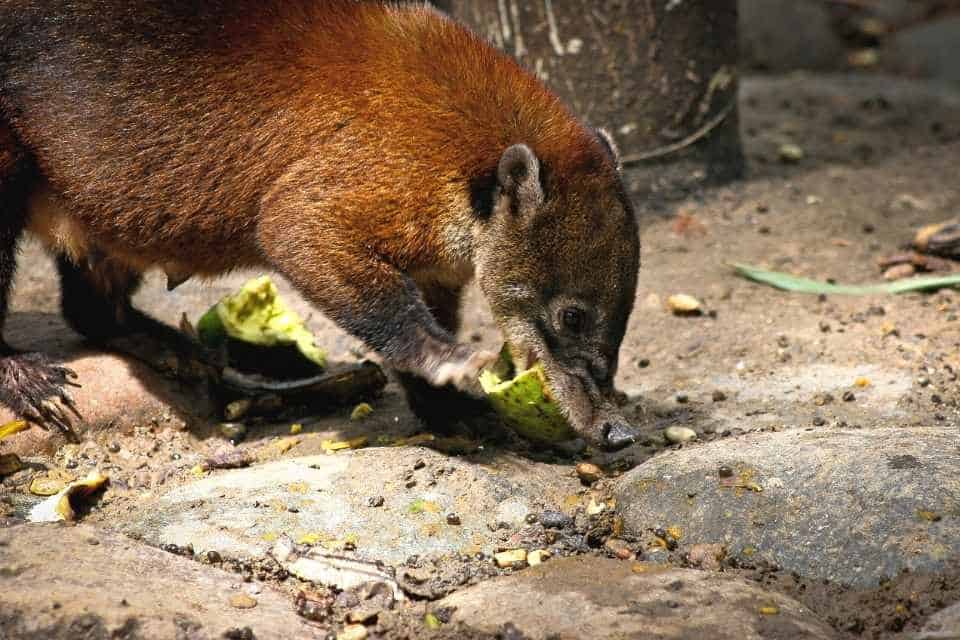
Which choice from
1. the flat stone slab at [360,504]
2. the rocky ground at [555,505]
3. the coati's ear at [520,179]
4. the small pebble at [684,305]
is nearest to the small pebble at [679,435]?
the rocky ground at [555,505]

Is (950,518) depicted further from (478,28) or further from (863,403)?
(478,28)

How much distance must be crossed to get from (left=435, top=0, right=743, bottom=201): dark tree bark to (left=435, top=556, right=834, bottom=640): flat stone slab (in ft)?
15.0

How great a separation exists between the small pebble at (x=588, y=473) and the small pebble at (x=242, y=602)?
161 centimetres

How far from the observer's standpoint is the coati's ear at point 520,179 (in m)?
4.96

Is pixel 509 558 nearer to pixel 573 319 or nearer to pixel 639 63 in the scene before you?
pixel 573 319

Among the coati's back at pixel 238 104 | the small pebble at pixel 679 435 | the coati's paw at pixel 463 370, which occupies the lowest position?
→ the small pebble at pixel 679 435

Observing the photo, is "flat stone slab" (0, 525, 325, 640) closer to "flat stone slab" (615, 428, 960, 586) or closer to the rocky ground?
the rocky ground

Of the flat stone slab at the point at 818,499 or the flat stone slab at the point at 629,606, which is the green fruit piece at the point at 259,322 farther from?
the flat stone slab at the point at 629,606

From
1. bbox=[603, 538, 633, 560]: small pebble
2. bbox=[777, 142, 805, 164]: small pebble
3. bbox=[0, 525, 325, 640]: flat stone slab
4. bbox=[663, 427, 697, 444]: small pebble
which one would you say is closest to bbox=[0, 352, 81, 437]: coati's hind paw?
bbox=[0, 525, 325, 640]: flat stone slab

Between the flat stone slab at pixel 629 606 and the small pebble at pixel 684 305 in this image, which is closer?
the flat stone slab at pixel 629 606

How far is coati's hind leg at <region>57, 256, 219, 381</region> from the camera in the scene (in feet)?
19.5

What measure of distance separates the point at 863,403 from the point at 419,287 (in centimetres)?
215

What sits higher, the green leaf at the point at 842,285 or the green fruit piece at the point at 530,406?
the green fruit piece at the point at 530,406

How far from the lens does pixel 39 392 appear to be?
5.28m
